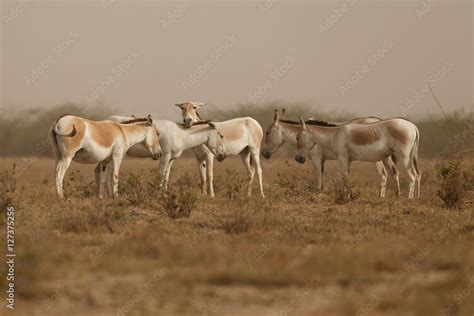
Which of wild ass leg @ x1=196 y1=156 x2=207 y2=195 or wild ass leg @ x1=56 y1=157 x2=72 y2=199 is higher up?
wild ass leg @ x1=56 y1=157 x2=72 y2=199

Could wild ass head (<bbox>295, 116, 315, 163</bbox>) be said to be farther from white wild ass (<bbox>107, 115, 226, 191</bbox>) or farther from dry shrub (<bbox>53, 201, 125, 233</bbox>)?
dry shrub (<bbox>53, 201, 125, 233</bbox>)

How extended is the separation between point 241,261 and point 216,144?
8.42 meters

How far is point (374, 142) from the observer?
16.5 metres

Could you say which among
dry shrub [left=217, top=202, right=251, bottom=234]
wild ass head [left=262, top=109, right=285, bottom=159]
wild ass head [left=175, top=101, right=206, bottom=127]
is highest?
wild ass head [left=175, top=101, right=206, bottom=127]

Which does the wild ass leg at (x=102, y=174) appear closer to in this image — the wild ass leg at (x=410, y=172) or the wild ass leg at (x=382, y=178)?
the wild ass leg at (x=382, y=178)

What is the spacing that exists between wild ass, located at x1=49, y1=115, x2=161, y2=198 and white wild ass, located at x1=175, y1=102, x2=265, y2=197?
56.9 inches

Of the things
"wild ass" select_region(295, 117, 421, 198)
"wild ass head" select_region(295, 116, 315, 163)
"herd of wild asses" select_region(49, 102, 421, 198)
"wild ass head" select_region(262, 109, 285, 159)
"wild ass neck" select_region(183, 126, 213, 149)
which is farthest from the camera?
"wild ass head" select_region(262, 109, 285, 159)

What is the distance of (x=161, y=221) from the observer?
12555mm

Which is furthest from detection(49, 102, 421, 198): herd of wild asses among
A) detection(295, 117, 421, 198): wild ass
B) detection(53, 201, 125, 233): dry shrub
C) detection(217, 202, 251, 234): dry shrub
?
detection(217, 202, 251, 234): dry shrub

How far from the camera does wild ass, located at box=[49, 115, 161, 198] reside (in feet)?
48.4

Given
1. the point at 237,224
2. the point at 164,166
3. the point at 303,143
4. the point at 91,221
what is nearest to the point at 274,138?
the point at 303,143

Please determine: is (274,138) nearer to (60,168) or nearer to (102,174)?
(102,174)

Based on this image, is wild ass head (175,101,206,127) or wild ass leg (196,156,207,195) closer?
wild ass leg (196,156,207,195)

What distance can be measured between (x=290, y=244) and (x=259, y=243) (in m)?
0.46
